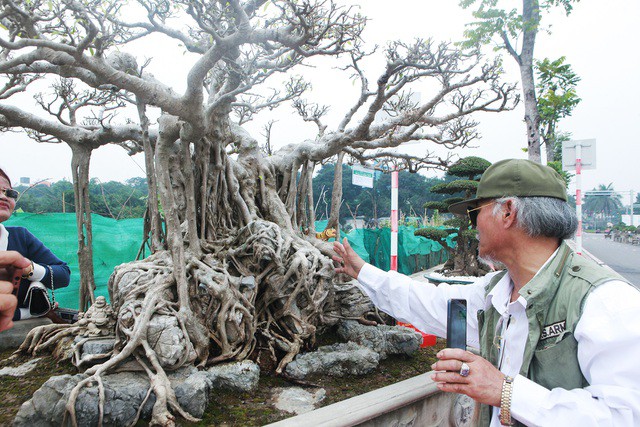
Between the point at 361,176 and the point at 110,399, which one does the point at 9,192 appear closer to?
the point at 110,399

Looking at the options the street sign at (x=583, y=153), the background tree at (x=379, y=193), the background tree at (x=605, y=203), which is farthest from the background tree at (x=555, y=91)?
the background tree at (x=605, y=203)

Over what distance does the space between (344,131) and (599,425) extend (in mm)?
4646

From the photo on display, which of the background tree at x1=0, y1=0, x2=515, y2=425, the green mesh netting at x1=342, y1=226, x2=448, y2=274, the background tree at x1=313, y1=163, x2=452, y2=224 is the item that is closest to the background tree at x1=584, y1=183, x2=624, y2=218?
the background tree at x1=313, y1=163, x2=452, y2=224

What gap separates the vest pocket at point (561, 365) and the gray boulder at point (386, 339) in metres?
3.25

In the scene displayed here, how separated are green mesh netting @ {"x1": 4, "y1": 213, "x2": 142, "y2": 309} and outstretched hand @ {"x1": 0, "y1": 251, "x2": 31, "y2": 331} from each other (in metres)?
5.18

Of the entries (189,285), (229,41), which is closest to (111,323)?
(189,285)

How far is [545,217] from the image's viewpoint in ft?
4.83

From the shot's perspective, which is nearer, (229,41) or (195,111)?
(229,41)

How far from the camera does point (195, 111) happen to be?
12.6ft

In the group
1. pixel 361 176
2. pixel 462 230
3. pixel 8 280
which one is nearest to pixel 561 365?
pixel 8 280

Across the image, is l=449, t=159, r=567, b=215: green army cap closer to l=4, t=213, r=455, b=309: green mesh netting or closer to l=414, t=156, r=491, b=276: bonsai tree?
l=4, t=213, r=455, b=309: green mesh netting

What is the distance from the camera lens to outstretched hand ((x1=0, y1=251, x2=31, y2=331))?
78 centimetres

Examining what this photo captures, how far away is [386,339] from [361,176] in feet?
11.5

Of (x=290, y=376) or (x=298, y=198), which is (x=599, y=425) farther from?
(x=298, y=198)
